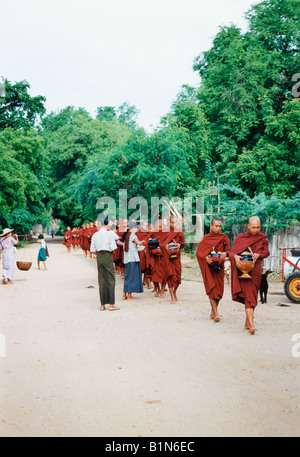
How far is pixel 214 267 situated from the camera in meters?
9.44

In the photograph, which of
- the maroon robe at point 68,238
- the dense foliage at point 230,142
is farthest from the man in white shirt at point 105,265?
the maroon robe at point 68,238

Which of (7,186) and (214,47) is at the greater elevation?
(214,47)

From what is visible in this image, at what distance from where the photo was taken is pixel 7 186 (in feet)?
98.3

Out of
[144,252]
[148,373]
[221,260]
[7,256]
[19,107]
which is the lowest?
[148,373]

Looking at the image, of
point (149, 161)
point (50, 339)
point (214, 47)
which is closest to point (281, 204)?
point (149, 161)

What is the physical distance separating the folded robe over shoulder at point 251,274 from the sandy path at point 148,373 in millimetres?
547

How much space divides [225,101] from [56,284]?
15.2 meters

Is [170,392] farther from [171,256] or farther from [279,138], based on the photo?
[279,138]

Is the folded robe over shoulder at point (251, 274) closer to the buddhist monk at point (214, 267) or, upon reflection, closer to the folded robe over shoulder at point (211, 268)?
the buddhist monk at point (214, 267)

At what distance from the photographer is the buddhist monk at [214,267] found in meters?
9.36

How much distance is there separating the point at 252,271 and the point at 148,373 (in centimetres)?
326

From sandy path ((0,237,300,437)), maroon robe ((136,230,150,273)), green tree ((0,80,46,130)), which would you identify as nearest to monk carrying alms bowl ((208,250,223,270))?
sandy path ((0,237,300,437))

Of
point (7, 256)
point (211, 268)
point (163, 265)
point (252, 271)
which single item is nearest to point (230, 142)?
point (7, 256)

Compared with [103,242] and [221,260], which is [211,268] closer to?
[221,260]
